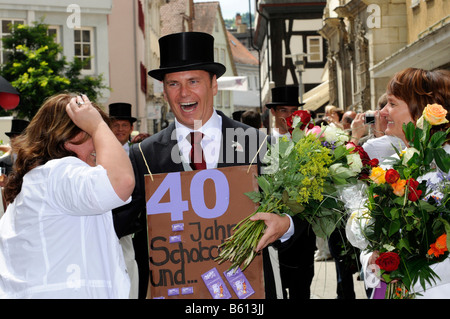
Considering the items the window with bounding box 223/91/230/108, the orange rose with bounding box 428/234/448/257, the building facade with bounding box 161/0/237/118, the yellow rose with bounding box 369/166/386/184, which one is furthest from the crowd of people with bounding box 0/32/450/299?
the window with bounding box 223/91/230/108

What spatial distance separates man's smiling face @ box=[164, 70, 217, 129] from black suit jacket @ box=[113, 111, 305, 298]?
0.12 meters

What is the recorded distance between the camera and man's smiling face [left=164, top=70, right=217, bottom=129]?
161 inches

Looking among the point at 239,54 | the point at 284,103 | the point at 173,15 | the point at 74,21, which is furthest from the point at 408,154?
the point at 239,54

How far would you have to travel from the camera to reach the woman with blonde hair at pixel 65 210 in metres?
3.08

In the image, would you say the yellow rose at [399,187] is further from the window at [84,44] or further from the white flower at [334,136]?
the window at [84,44]

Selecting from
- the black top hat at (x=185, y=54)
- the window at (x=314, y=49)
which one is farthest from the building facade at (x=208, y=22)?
the black top hat at (x=185, y=54)

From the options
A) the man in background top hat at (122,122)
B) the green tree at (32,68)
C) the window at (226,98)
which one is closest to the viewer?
the man in background top hat at (122,122)

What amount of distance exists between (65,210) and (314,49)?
47.2 m

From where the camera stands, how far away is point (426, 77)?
13.2 ft

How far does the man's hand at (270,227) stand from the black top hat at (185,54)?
Result: 3.27 ft

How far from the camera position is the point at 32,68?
2003cm

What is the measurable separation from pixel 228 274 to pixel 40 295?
107cm

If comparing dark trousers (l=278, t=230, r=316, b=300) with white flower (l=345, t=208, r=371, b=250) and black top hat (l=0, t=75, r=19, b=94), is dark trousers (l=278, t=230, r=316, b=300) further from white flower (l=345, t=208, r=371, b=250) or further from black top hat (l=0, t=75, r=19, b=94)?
black top hat (l=0, t=75, r=19, b=94)
